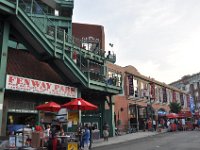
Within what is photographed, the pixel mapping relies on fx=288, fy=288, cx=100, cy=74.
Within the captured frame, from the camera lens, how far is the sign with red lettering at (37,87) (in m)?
18.3

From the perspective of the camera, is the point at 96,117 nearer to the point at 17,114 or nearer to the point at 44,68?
the point at 44,68

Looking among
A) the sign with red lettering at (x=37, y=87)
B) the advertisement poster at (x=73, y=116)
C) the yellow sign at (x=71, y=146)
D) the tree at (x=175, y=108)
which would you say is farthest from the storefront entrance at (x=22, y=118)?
the tree at (x=175, y=108)

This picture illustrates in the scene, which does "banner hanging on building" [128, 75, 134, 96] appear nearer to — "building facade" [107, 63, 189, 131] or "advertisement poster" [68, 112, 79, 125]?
"building facade" [107, 63, 189, 131]

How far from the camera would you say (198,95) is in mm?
Answer: 93250

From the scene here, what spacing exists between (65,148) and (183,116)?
28043 mm

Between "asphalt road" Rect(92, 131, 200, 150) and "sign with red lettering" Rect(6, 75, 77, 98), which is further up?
"sign with red lettering" Rect(6, 75, 77, 98)

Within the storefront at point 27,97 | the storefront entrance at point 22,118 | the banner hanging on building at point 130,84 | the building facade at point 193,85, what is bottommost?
the storefront entrance at point 22,118

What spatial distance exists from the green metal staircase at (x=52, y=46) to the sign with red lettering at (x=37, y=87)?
1.26 metres

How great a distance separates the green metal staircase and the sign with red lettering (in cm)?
126

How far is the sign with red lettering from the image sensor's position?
60.2 feet

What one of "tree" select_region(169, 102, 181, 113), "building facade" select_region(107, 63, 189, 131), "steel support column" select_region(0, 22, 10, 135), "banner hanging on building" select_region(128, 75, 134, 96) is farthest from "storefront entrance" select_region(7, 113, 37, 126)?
"tree" select_region(169, 102, 181, 113)

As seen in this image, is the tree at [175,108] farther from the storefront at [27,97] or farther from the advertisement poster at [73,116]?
the storefront at [27,97]

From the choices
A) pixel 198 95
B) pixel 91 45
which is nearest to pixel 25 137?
pixel 91 45

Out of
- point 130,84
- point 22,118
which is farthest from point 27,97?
point 130,84
